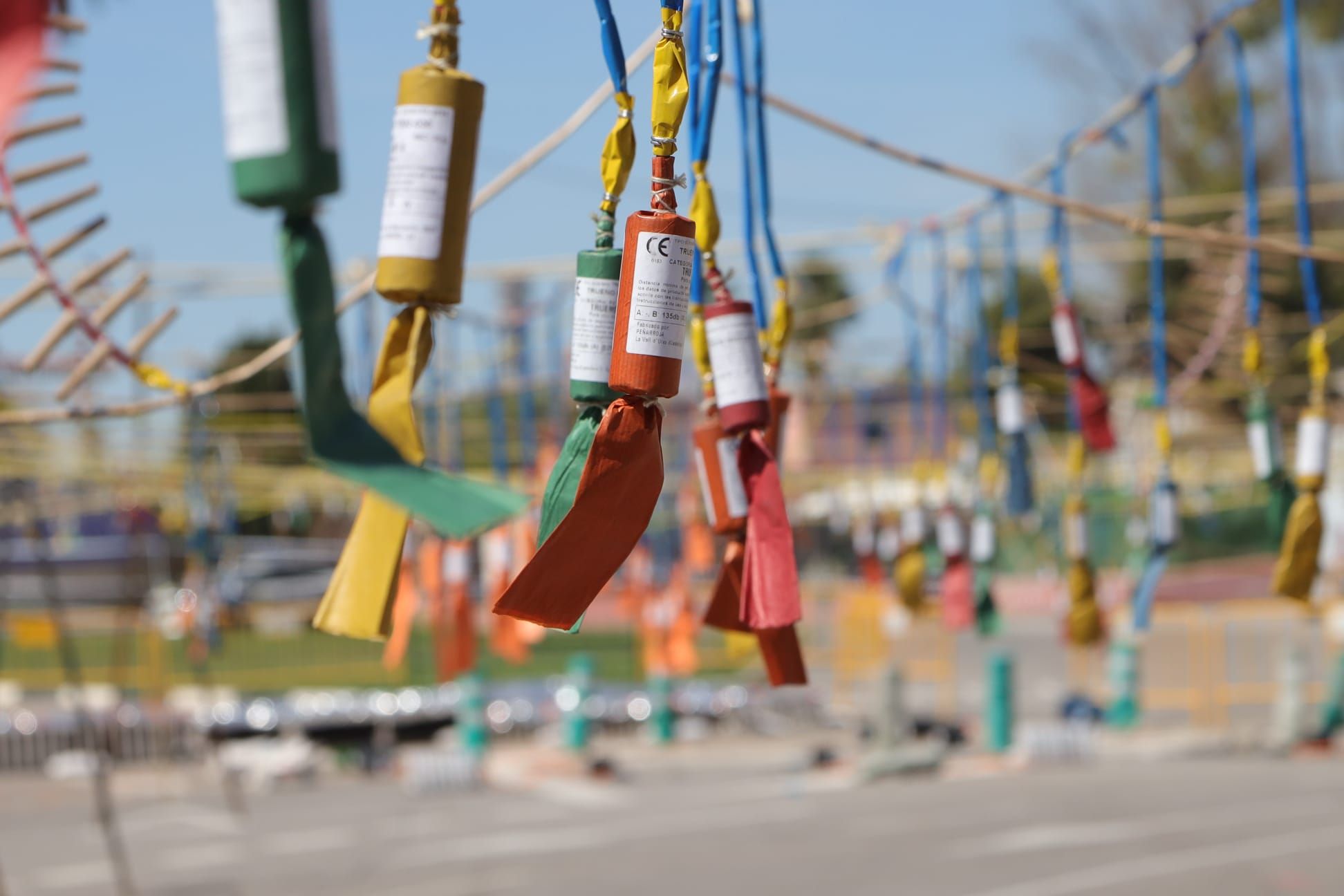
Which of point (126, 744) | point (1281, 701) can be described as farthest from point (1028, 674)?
point (126, 744)

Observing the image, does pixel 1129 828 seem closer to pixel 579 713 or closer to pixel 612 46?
pixel 579 713

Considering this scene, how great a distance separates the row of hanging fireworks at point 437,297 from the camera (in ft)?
6.27

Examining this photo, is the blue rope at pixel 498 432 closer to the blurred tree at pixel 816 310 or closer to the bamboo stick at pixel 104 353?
the blurred tree at pixel 816 310

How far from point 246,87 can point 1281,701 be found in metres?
18.6

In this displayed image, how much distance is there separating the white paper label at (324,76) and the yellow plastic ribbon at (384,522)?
302 mm

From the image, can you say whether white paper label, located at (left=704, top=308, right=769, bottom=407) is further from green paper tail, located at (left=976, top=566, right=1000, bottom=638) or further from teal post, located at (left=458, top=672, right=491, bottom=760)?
teal post, located at (left=458, top=672, right=491, bottom=760)

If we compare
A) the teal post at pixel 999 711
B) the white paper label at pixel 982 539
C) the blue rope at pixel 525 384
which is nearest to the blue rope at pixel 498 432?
the blue rope at pixel 525 384

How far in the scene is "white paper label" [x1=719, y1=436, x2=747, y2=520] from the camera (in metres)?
2.56

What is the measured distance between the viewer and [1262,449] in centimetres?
468

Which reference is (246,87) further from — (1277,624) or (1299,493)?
(1277,624)

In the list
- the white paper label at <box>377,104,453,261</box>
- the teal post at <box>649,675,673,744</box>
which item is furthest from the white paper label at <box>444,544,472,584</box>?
the teal post at <box>649,675,673,744</box>

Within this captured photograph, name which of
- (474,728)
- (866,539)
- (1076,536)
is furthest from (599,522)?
(474,728)

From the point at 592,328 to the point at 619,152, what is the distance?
24 cm

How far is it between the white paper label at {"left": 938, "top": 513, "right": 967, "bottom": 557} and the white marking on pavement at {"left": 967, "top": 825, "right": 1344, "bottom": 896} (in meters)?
5.42
